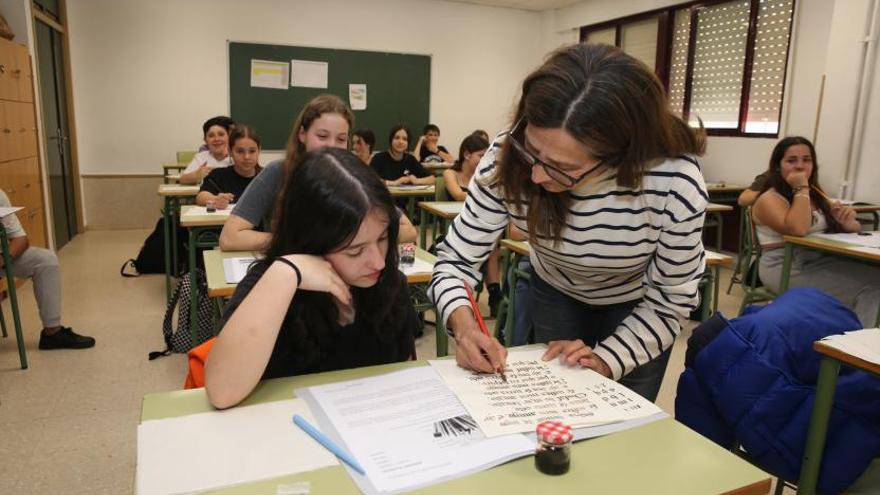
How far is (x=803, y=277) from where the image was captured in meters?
3.11

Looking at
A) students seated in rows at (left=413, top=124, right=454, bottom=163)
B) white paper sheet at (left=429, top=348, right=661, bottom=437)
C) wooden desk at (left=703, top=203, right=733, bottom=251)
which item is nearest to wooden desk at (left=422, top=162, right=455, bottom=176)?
students seated in rows at (left=413, top=124, right=454, bottom=163)

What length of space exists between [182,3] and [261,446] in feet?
22.3

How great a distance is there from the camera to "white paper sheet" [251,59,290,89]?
266 inches

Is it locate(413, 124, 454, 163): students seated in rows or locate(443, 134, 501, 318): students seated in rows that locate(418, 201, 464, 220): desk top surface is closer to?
locate(443, 134, 501, 318): students seated in rows

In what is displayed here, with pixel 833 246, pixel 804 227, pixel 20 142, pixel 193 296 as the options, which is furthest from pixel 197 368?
pixel 20 142

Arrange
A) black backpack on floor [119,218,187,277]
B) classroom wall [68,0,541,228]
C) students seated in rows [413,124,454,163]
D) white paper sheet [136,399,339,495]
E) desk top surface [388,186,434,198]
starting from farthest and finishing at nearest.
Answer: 1. students seated in rows [413,124,454,163]
2. classroom wall [68,0,541,228]
3. desk top surface [388,186,434,198]
4. black backpack on floor [119,218,187,277]
5. white paper sheet [136,399,339,495]

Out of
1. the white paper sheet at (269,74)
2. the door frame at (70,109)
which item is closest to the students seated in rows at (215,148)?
the door frame at (70,109)

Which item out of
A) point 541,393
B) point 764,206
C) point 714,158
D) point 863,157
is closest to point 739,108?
point 714,158

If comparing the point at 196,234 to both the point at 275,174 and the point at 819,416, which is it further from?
the point at 819,416

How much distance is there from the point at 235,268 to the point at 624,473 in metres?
1.69

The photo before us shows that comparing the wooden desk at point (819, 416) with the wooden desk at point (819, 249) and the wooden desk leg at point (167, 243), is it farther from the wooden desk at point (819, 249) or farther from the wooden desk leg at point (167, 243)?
the wooden desk leg at point (167, 243)

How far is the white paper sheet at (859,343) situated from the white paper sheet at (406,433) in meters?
0.88

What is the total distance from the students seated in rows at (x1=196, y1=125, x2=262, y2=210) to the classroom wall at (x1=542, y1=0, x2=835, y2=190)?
9.90 feet

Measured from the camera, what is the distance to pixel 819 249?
301cm
